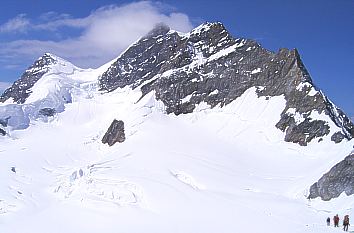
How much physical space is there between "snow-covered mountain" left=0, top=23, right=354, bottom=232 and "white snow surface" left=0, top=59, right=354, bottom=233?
0.20 meters

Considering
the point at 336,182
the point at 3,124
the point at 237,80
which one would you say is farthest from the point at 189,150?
the point at 3,124

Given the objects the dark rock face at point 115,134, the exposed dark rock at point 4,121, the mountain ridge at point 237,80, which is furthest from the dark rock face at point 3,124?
the dark rock face at point 115,134

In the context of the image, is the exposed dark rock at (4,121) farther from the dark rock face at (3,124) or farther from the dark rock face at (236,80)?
the dark rock face at (236,80)

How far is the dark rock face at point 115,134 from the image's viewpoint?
318 ft

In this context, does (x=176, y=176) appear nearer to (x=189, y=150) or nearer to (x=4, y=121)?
(x=189, y=150)

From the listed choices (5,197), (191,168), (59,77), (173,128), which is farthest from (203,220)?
(59,77)

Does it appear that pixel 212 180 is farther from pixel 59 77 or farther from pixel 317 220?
pixel 59 77

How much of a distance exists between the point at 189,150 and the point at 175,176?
14142mm

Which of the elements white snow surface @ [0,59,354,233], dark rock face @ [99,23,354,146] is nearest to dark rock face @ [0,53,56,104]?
dark rock face @ [99,23,354,146]

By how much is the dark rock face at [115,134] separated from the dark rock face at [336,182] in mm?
48015

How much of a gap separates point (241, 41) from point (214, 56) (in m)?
7.29

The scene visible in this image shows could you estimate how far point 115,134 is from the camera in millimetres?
100250

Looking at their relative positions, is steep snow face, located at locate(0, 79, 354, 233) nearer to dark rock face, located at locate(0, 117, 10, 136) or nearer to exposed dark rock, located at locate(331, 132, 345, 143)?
exposed dark rock, located at locate(331, 132, 345, 143)

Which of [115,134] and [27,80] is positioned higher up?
[27,80]
